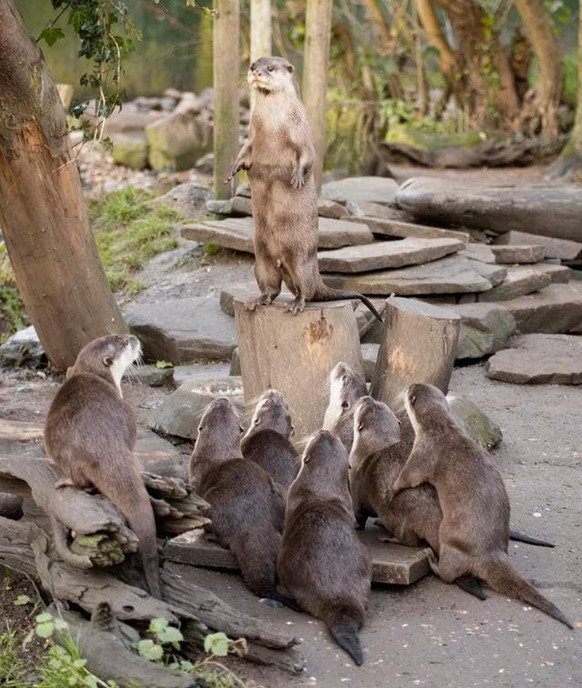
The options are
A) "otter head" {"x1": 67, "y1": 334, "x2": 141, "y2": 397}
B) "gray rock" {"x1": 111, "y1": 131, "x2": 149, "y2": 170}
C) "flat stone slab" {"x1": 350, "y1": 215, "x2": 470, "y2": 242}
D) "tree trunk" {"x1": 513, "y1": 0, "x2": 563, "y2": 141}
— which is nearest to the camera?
"otter head" {"x1": 67, "y1": 334, "x2": 141, "y2": 397}

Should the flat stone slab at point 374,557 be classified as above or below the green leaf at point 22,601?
below

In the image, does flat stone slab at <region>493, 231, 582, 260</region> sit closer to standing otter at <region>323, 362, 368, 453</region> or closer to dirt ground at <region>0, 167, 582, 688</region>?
dirt ground at <region>0, 167, 582, 688</region>

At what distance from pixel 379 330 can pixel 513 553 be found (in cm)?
375

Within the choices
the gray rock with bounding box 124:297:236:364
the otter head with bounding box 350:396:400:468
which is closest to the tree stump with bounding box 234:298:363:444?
the otter head with bounding box 350:396:400:468

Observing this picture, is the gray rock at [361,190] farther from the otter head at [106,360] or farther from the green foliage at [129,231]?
the otter head at [106,360]

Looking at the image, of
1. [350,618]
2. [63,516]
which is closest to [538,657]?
[350,618]

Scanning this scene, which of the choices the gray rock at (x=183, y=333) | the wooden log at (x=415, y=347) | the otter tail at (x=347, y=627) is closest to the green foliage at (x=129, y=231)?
the gray rock at (x=183, y=333)

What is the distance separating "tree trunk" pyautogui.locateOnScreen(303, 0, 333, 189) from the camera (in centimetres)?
1102

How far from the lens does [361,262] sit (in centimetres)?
962

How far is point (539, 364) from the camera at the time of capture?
352 inches

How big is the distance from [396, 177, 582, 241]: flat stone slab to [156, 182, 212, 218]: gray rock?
2.43 meters

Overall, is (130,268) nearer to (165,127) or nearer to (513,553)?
(165,127)

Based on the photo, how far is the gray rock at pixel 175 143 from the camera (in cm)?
1664

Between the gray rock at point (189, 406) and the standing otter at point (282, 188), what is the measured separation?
2.63 feet
